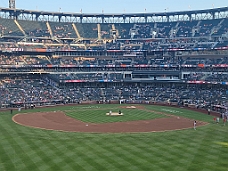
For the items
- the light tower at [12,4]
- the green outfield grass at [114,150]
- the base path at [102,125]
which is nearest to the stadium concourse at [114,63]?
the light tower at [12,4]

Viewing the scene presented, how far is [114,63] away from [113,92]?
12.3 metres

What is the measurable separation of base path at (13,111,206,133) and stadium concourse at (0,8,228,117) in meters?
17.5

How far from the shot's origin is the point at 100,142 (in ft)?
110

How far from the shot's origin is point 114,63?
91562mm

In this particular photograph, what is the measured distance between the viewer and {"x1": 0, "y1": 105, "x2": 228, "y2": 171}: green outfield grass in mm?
25188

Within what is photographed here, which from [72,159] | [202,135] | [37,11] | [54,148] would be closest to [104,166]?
[72,159]

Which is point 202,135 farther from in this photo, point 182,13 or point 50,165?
point 182,13

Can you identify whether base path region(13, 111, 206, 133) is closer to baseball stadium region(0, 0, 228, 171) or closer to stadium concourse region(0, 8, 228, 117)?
baseball stadium region(0, 0, 228, 171)

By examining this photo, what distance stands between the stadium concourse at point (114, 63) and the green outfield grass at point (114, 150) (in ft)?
100

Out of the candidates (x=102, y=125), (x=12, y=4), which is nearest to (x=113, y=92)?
(x=102, y=125)

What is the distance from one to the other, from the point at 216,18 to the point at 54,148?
91.0 meters

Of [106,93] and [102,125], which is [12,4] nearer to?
[106,93]

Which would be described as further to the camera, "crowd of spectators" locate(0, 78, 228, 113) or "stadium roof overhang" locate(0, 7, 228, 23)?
"stadium roof overhang" locate(0, 7, 228, 23)

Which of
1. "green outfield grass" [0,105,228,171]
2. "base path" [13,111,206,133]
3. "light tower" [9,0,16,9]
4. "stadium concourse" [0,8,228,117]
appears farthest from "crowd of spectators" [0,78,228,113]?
"light tower" [9,0,16,9]
